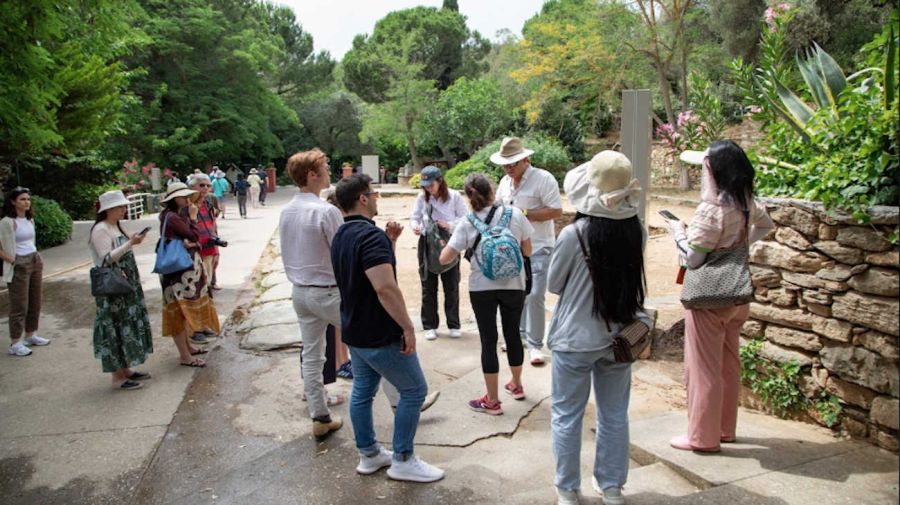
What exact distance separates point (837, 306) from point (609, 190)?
172 centimetres

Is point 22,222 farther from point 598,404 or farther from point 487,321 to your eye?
point 598,404

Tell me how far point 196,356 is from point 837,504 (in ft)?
16.9

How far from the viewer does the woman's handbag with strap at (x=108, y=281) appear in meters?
4.98

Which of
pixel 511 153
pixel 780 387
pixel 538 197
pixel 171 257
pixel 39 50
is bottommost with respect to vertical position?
pixel 780 387

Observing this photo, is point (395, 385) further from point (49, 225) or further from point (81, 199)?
point (81, 199)

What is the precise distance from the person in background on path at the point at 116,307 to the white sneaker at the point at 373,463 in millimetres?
2578

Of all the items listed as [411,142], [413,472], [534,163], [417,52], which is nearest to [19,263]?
[413,472]

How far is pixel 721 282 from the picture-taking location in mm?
3236

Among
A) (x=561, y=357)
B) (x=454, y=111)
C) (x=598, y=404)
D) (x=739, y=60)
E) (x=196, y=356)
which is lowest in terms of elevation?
(x=196, y=356)

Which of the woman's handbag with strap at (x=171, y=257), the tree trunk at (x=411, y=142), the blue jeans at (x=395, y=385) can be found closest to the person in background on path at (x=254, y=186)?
the tree trunk at (x=411, y=142)

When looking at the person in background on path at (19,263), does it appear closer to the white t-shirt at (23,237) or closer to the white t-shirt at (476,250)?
the white t-shirt at (23,237)

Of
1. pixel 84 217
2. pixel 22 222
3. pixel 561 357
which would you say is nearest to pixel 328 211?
pixel 561 357

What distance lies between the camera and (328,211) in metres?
4.09

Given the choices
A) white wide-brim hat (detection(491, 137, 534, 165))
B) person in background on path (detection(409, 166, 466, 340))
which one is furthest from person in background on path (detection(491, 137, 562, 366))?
person in background on path (detection(409, 166, 466, 340))
